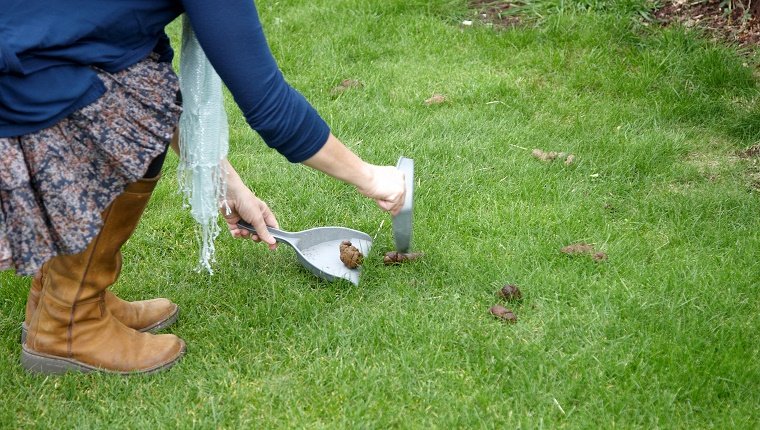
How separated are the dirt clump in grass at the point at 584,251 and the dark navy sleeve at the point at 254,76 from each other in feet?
3.77

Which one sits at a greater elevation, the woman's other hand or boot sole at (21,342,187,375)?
the woman's other hand

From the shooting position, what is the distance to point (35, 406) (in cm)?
244

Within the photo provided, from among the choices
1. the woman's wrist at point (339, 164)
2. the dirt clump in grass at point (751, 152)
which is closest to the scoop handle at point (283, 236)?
the woman's wrist at point (339, 164)

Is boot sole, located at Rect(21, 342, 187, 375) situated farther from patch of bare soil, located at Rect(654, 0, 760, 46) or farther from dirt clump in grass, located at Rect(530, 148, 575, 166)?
patch of bare soil, located at Rect(654, 0, 760, 46)

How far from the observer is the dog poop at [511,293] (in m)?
2.78

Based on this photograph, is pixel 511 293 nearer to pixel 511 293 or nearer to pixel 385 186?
pixel 511 293

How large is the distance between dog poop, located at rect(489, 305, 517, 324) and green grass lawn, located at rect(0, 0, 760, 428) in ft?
0.11

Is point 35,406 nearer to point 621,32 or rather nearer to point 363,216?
point 363,216

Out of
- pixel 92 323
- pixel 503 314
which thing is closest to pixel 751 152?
pixel 503 314

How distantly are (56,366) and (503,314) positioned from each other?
130 cm

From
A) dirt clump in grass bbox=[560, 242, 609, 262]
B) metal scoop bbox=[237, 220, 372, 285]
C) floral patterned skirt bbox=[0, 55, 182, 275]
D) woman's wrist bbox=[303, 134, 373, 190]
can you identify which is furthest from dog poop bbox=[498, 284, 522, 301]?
floral patterned skirt bbox=[0, 55, 182, 275]

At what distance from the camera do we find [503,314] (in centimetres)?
270

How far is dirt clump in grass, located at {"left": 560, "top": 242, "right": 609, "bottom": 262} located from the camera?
2982mm

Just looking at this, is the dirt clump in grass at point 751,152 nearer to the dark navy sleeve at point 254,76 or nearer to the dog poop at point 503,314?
the dog poop at point 503,314
